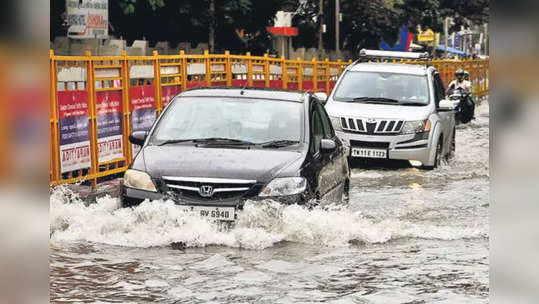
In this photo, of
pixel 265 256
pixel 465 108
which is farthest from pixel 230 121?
pixel 465 108

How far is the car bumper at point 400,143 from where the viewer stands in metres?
16.5

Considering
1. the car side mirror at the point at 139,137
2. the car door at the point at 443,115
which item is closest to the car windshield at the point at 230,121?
the car side mirror at the point at 139,137

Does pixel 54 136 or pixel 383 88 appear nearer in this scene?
pixel 54 136

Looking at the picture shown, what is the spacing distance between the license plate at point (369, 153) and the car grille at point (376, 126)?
282 mm

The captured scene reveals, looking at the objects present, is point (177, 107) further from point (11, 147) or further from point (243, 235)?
point (11, 147)

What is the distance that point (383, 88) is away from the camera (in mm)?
17828

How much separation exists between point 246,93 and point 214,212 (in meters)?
2.08

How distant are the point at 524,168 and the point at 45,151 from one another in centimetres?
90

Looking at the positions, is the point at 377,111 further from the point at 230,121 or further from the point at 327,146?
the point at 230,121

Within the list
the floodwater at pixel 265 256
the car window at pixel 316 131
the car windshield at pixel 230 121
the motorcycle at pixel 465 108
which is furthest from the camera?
the motorcycle at pixel 465 108


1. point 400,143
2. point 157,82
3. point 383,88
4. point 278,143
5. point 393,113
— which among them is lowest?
point 400,143

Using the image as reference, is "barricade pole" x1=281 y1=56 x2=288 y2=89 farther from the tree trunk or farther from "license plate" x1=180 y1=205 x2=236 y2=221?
"license plate" x1=180 y1=205 x2=236 y2=221

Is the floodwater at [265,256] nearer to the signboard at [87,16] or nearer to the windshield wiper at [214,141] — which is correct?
the windshield wiper at [214,141]

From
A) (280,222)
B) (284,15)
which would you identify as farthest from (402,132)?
(284,15)
